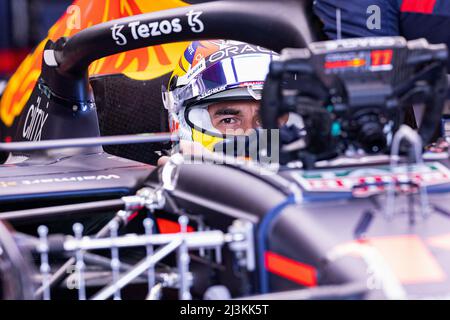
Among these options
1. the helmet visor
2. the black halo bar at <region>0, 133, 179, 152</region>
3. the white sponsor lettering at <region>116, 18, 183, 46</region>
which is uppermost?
the white sponsor lettering at <region>116, 18, 183, 46</region>

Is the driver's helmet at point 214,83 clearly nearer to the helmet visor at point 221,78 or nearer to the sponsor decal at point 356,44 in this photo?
the helmet visor at point 221,78

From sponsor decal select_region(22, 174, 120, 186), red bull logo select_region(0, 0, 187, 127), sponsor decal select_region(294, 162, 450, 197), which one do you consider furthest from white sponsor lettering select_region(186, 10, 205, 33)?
red bull logo select_region(0, 0, 187, 127)

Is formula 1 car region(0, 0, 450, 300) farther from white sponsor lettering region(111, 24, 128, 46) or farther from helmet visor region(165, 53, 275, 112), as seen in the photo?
helmet visor region(165, 53, 275, 112)

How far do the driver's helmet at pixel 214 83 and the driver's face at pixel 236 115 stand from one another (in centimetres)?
2

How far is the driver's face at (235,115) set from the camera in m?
2.66

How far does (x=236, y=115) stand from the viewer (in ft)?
8.83

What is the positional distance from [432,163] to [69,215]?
29.0 inches

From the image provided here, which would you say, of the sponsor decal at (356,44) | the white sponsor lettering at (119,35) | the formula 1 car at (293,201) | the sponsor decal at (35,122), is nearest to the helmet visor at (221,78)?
the sponsor decal at (35,122)

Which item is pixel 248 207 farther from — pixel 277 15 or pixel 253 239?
pixel 277 15

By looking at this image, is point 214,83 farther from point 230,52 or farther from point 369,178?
point 369,178

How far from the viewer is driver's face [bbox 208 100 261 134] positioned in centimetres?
266

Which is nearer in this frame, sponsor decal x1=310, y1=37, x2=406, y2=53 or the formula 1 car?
the formula 1 car

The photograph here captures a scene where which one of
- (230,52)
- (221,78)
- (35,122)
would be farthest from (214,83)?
(35,122)

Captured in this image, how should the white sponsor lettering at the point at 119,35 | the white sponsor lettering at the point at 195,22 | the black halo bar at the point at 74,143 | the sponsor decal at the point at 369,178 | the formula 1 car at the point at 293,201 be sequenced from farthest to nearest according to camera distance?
1. the white sponsor lettering at the point at 119,35
2. the white sponsor lettering at the point at 195,22
3. the black halo bar at the point at 74,143
4. the sponsor decal at the point at 369,178
5. the formula 1 car at the point at 293,201
